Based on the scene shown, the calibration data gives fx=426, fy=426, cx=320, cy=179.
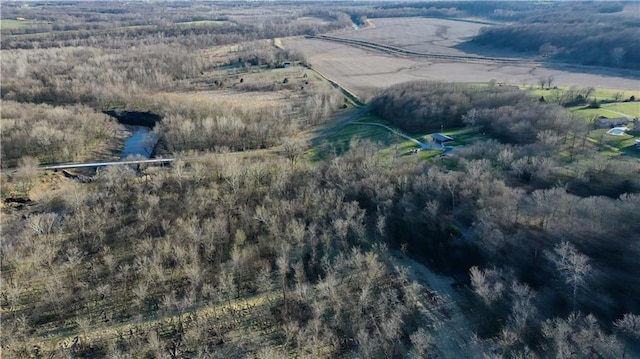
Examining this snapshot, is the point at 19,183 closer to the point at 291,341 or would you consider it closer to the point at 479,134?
the point at 291,341

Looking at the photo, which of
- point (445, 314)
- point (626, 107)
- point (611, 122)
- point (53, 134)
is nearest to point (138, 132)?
point (53, 134)

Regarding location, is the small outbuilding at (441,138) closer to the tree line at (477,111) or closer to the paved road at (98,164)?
the tree line at (477,111)

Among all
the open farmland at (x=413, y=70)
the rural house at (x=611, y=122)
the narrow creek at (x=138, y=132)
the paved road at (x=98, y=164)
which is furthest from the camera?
the open farmland at (x=413, y=70)

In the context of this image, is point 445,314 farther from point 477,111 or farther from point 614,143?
point 477,111

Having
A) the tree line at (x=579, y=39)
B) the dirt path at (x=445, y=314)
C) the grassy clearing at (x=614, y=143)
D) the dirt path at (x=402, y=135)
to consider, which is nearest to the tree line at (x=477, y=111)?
the dirt path at (x=402, y=135)

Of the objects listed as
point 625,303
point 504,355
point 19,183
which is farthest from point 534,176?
point 19,183

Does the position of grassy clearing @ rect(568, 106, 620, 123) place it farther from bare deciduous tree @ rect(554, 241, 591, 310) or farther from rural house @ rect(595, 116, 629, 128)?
bare deciduous tree @ rect(554, 241, 591, 310)
